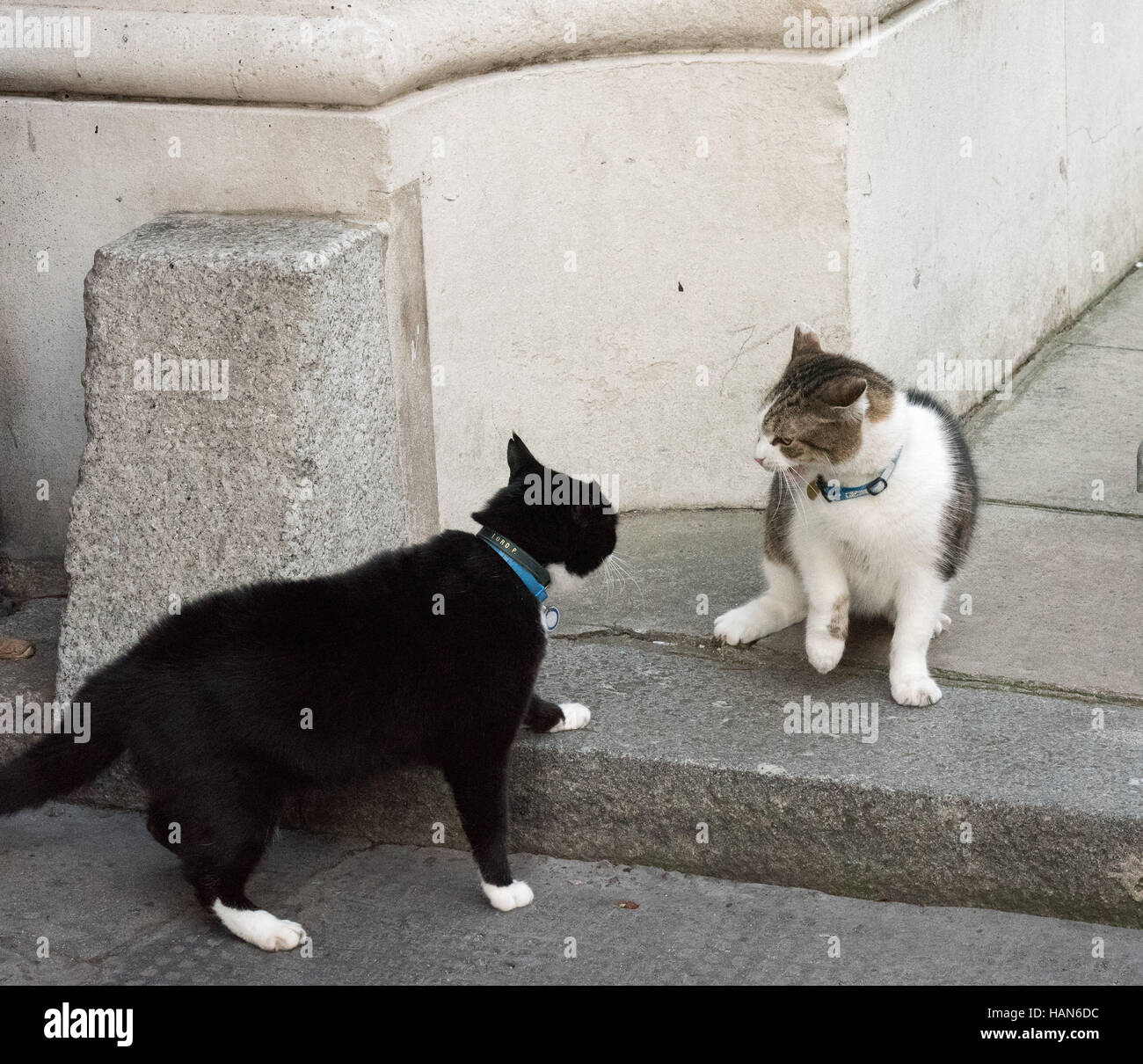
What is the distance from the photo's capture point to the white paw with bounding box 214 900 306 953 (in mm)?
3150

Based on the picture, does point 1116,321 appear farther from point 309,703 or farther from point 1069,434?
point 309,703

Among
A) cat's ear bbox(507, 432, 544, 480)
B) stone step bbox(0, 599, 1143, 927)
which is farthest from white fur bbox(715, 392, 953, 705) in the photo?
cat's ear bbox(507, 432, 544, 480)

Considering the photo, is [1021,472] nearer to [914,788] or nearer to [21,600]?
[914,788]

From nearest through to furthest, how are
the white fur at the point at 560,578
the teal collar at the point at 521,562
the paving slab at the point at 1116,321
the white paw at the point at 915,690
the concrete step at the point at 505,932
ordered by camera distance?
the concrete step at the point at 505,932, the teal collar at the point at 521,562, the white fur at the point at 560,578, the white paw at the point at 915,690, the paving slab at the point at 1116,321

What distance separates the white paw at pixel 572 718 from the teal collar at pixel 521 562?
13.4 inches

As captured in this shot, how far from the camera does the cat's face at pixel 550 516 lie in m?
3.30

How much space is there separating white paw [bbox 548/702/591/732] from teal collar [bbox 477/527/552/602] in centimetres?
34

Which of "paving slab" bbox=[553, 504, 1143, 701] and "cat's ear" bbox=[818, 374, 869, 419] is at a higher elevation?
"cat's ear" bbox=[818, 374, 869, 419]

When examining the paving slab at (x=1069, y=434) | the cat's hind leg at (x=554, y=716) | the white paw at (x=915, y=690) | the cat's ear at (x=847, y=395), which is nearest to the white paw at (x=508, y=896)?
the cat's hind leg at (x=554, y=716)

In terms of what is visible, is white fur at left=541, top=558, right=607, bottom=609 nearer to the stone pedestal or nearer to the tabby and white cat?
the tabby and white cat

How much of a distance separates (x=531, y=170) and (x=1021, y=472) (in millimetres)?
1864

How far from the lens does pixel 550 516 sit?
3330 millimetres

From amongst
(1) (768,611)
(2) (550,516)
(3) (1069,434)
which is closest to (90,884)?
(2) (550,516)

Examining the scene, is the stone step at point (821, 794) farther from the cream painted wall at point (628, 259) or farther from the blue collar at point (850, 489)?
the cream painted wall at point (628, 259)
